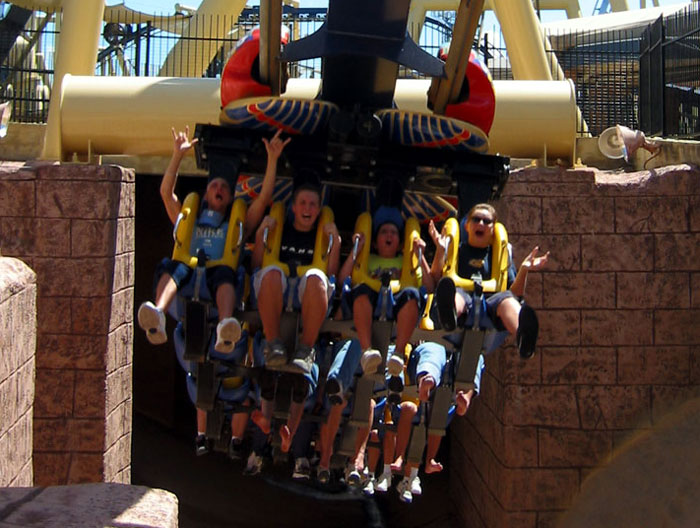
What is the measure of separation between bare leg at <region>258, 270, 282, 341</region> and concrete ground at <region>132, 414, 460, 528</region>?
470cm

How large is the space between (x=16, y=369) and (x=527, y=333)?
2734mm

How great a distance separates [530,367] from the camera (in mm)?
6738

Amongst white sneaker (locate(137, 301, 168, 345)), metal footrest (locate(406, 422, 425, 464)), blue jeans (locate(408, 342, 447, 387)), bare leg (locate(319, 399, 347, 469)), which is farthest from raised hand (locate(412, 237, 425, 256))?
white sneaker (locate(137, 301, 168, 345))

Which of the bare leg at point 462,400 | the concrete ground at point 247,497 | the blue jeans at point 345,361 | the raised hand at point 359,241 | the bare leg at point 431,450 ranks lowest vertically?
the concrete ground at point 247,497

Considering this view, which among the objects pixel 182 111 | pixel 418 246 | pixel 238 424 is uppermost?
pixel 182 111

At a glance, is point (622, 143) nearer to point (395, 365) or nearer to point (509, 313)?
point (509, 313)

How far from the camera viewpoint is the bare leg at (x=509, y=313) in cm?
420

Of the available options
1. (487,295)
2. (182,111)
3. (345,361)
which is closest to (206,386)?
(345,361)

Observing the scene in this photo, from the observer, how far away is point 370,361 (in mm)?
4145

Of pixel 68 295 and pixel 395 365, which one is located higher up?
pixel 395 365

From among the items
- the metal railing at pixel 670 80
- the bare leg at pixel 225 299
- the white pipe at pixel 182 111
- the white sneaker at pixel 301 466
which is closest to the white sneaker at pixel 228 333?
the bare leg at pixel 225 299

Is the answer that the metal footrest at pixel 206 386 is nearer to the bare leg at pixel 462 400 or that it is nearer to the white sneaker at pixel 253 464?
the white sneaker at pixel 253 464

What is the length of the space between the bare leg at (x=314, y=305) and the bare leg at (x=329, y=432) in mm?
489

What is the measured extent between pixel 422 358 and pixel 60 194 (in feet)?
10.7
